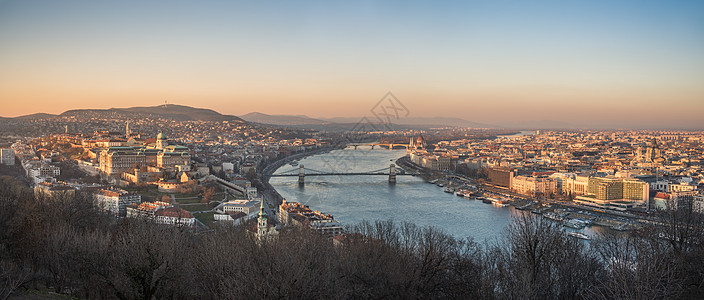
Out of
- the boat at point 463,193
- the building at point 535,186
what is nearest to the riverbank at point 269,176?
the boat at point 463,193

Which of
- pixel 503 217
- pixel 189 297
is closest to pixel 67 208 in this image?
pixel 189 297

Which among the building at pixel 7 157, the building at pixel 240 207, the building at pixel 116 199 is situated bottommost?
the building at pixel 240 207

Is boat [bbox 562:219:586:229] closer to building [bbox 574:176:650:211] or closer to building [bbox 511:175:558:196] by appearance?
building [bbox 574:176:650:211]

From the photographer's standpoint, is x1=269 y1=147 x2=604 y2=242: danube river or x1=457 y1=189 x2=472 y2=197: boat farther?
x1=457 y1=189 x2=472 y2=197: boat

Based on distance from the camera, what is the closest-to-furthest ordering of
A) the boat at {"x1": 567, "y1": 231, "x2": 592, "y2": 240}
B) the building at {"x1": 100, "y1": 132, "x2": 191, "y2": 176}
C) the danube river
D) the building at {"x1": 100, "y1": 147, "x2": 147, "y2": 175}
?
the boat at {"x1": 567, "y1": 231, "x2": 592, "y2": 240} → the danube river → the building at {"x1": 100, "y1": 147, "x2": 147, "y2": 175} → the building at {"x1": 100, "y1": 132, "x2": 191, "y2": 176}

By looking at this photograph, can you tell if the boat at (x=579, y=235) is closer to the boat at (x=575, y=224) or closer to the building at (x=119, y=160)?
the boat at (x=575, y=224)

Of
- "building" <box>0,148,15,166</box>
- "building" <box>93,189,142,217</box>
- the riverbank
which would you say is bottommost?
the riverbank

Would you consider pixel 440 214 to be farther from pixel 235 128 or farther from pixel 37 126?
pixel 235 128

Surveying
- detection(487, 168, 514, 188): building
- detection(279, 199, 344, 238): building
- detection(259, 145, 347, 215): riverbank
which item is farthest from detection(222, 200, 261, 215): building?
detection(487, 168, 514, 188): building
